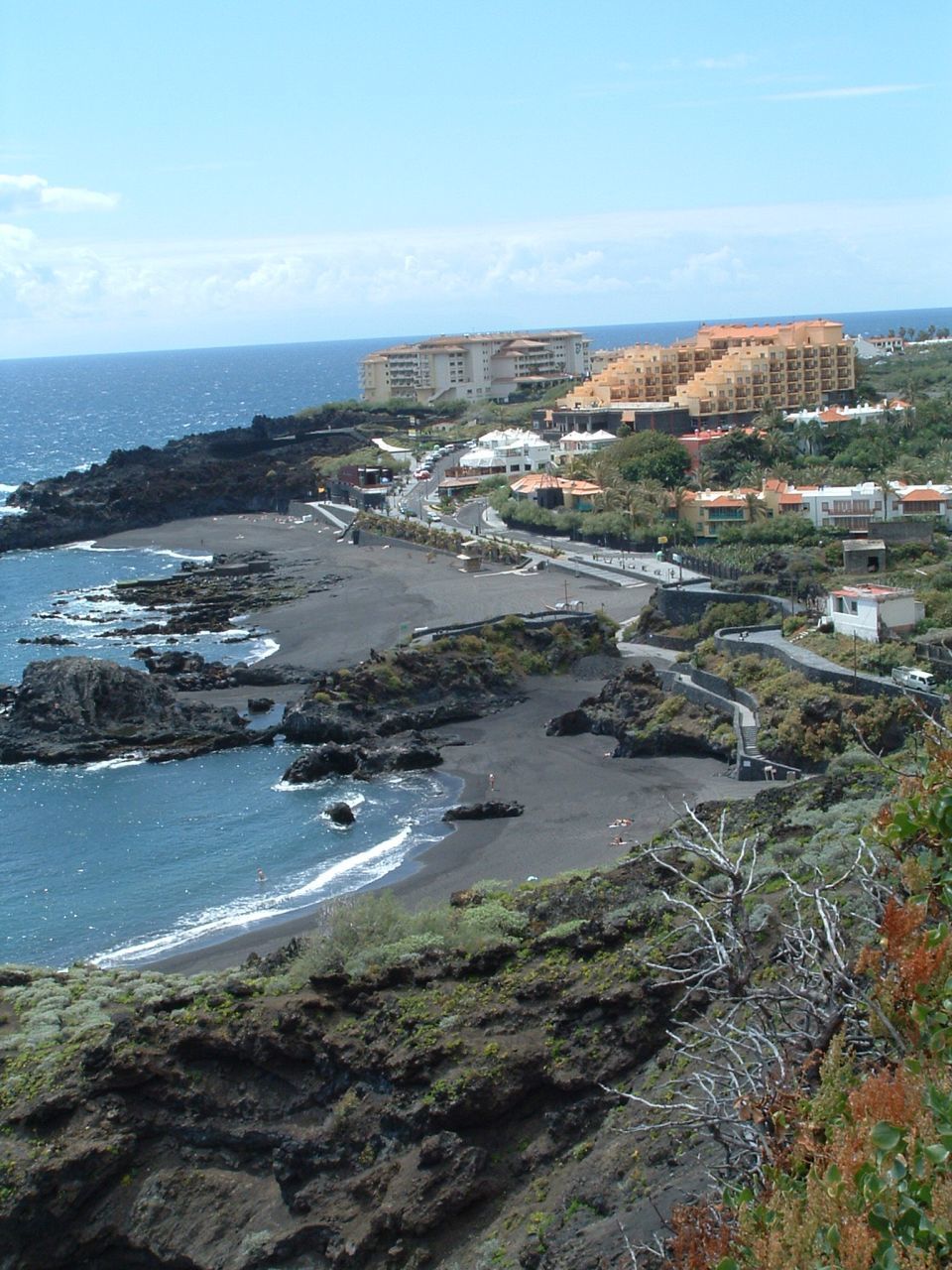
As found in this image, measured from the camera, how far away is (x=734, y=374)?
234 feet

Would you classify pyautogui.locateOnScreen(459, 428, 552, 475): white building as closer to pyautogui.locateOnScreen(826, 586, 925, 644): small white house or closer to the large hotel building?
the large hotel building

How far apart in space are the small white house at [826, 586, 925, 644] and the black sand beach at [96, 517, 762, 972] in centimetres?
463

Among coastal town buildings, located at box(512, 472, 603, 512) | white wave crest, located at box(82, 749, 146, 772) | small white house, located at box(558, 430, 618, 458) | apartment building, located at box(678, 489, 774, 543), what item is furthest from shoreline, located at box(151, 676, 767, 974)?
small white house, located at box(558, 430, 618, 458)

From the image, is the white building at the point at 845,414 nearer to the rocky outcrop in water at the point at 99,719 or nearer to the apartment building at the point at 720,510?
the apartment building at the point at 720,510

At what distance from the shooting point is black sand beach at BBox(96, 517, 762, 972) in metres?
23.4

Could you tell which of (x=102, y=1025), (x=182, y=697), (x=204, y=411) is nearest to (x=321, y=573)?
(x=182, y=697)

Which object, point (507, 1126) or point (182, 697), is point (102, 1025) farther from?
point (182, 697)

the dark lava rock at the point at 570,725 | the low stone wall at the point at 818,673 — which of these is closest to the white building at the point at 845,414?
the low stone wall at the point at 818,673

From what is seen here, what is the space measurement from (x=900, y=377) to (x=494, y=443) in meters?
26.4

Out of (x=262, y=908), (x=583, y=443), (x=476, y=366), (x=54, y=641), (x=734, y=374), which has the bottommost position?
(x=262, y=908)

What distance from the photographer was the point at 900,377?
84500mm

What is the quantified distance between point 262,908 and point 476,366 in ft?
278

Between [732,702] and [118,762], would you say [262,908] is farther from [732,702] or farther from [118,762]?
Answer: [732,702]

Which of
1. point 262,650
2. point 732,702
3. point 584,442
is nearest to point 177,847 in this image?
point 732,702
